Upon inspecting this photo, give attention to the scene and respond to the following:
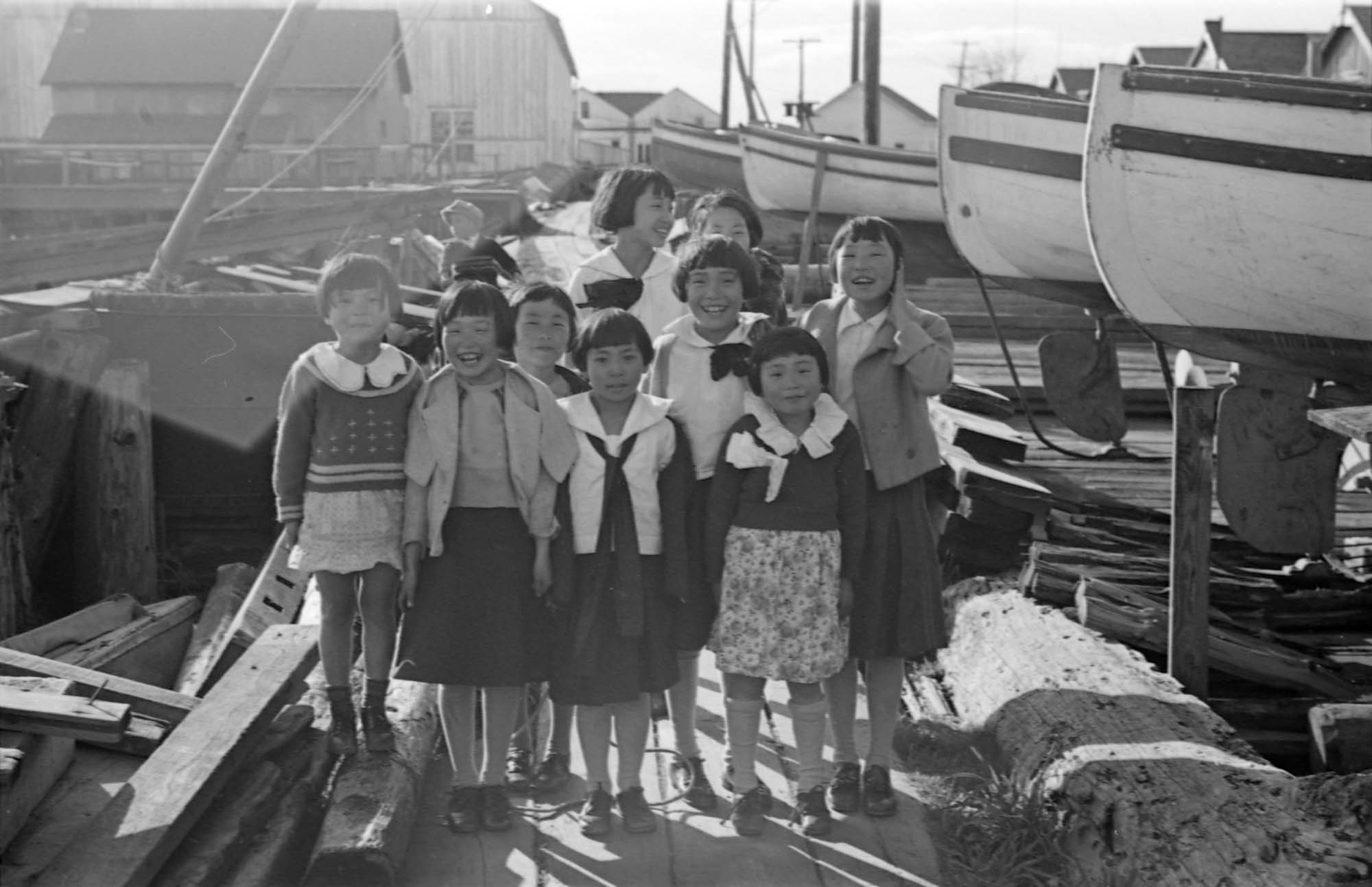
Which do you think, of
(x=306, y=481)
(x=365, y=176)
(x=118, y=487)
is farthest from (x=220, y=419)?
(x=365, y=176)

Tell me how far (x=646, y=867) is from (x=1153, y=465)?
15.7 ft

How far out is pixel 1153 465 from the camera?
7793 millimetres

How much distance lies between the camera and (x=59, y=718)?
10.4ft

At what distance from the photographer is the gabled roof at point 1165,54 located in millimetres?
55728

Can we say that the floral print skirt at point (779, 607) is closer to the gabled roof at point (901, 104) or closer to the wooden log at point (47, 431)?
the wooden log at point (47, 431)

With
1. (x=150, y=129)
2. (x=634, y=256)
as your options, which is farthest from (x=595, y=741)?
(x=150, y=129)

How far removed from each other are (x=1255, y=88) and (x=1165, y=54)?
54.6m

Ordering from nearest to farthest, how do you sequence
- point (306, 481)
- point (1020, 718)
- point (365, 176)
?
point (306, 481)
point (1020, 718)
point (365, 176)

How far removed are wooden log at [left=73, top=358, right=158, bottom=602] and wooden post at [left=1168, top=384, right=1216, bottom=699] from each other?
4590 millimetres

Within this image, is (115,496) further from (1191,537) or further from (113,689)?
(1191,537)

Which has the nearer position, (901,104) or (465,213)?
(465,213)

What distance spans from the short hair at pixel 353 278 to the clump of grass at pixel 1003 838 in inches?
82.3


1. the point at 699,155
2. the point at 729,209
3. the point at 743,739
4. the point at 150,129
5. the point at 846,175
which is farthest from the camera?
the point at 150,129

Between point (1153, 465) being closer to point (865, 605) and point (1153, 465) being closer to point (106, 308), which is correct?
point (865, 605)
